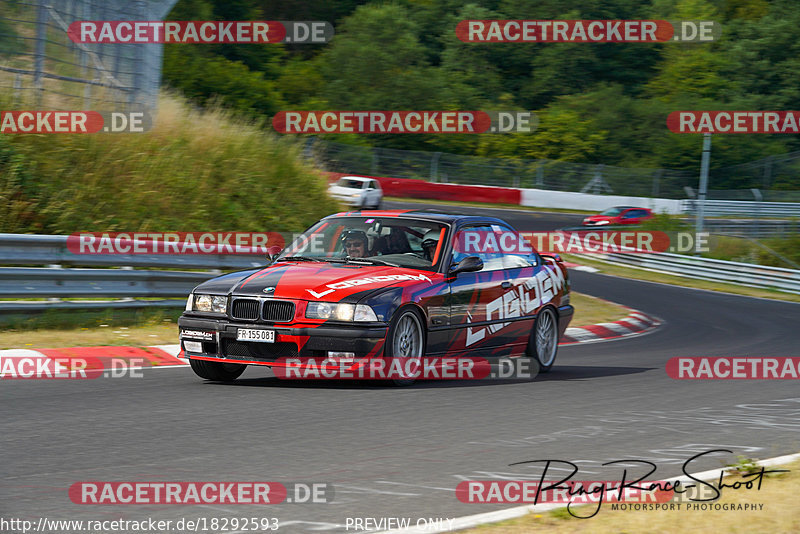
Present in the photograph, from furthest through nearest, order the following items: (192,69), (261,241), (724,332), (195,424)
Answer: (192,69), (724,332), (261,241), (195,424)

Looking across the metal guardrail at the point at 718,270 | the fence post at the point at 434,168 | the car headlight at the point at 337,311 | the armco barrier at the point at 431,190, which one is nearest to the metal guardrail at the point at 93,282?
the car headlight at the point at 337,311

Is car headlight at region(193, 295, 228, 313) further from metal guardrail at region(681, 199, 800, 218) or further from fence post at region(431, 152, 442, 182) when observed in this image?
metal guardrail at region(681, 199, 800, 218)

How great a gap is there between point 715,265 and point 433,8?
145ft

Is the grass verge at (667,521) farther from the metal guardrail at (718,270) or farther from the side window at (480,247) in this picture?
the metal guardrail at (718,270)

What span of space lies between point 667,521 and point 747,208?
49.8 m

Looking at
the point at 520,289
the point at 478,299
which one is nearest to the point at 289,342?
the point at 478,299

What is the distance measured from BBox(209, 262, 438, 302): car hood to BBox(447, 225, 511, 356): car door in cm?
41

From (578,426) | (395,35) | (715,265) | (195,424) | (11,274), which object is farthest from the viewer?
(395,35)

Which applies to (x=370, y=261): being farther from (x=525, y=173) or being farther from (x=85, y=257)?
(x=525, y=173)

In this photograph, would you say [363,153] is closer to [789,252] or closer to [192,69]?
[192,69]

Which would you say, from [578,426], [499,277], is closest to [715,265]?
[499,277]

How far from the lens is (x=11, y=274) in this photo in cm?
1059

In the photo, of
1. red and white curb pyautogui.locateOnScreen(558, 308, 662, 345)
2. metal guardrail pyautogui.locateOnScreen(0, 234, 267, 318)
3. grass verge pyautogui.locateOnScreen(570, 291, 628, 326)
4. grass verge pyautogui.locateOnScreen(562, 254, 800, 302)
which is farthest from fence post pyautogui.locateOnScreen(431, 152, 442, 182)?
metal guardrail pyautogui.locateOnScreen(0, 234, 267, 318)

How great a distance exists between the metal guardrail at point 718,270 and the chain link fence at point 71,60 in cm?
1879
